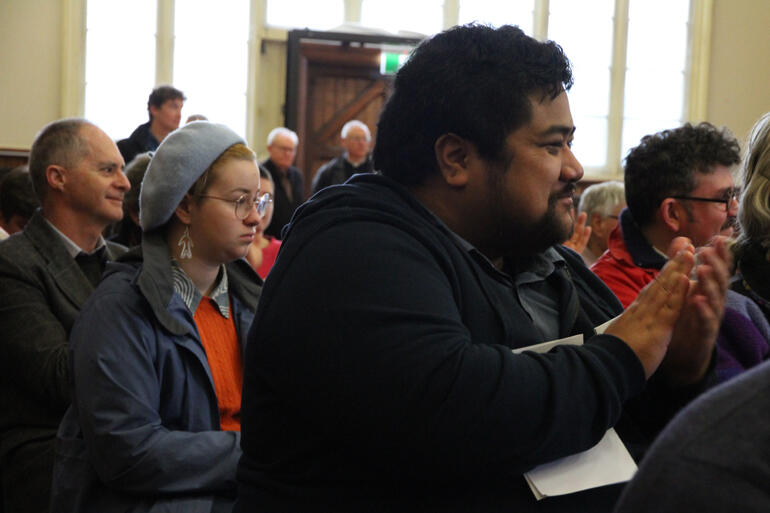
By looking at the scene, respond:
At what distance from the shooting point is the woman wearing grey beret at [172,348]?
74.4 inches

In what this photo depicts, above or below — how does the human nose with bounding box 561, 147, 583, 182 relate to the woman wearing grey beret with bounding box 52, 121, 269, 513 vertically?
above

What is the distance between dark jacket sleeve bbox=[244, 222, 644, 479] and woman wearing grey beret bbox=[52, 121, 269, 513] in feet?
2.40

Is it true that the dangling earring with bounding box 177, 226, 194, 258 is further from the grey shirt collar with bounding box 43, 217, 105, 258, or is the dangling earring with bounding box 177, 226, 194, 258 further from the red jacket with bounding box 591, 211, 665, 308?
the red jacket with bounding box 591, 211, 665, 308

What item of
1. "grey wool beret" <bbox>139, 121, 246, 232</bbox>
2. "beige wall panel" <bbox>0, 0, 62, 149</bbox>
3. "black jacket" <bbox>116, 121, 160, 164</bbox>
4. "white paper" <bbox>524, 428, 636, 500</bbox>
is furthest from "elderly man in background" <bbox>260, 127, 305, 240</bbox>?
"white paper" <bbox>524, 428, 636, 500</bbox>

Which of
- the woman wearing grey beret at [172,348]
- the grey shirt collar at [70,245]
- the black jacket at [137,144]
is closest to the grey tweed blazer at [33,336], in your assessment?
the grey shirt collar at [70,245]

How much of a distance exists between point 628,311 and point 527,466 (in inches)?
10.7

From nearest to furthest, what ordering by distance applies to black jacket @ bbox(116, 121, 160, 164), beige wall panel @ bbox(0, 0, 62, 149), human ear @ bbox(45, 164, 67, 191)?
human ear @ bbox(45, 164, 67, 191)
black jacket @ bbox(116, 121, 160, 164)
beige wall panel @ bbox(0, 0, 62, 149)

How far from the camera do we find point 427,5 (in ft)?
31.1

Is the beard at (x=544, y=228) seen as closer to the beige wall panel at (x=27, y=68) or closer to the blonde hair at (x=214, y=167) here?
the blonde hair at (x=214, y=167)

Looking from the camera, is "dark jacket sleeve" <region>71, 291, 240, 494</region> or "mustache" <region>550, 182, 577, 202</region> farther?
"dark jacket sleeve" <region>71, 291, 240, 494</region>

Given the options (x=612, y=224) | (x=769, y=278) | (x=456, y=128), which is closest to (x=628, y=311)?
(x=456, y=128)

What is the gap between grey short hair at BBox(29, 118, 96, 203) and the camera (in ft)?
9.98

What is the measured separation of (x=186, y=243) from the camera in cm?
225

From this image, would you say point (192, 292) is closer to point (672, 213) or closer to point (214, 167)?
point (214, 167)
